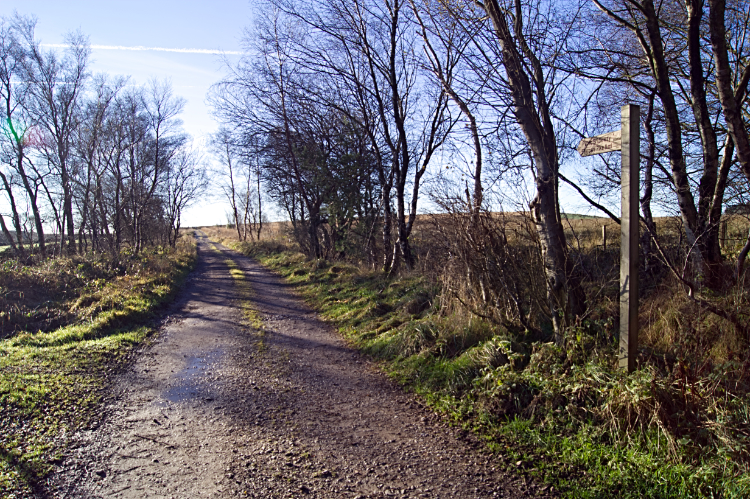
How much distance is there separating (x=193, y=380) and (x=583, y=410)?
14.9 feet

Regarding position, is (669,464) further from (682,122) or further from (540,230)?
(682,122)

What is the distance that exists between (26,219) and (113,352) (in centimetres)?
3440

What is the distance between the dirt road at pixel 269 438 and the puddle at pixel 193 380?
0.02 metres

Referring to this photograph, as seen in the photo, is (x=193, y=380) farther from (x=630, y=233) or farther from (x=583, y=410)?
(x=630, y=233)

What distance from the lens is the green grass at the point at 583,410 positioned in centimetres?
317

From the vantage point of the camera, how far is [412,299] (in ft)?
29.1

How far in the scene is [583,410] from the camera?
4.03 m

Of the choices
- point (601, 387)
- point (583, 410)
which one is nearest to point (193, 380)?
point (583, 410)

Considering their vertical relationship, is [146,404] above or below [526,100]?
below

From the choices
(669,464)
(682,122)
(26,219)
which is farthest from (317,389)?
(26,219)

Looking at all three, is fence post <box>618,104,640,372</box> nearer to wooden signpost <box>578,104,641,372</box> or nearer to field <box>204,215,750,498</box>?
wooden signpost <box>578,104,641,372</box>

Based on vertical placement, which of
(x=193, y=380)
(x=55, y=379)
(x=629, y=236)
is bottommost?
(x=193, y=380)

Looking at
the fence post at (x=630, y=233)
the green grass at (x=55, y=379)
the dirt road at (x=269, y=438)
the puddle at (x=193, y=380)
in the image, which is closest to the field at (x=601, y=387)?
the fence post at (x=630, y=233)

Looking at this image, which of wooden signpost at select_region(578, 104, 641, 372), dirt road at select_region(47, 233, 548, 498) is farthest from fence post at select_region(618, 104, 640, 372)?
dirt road at select_region(47, 233, 548, 498)
